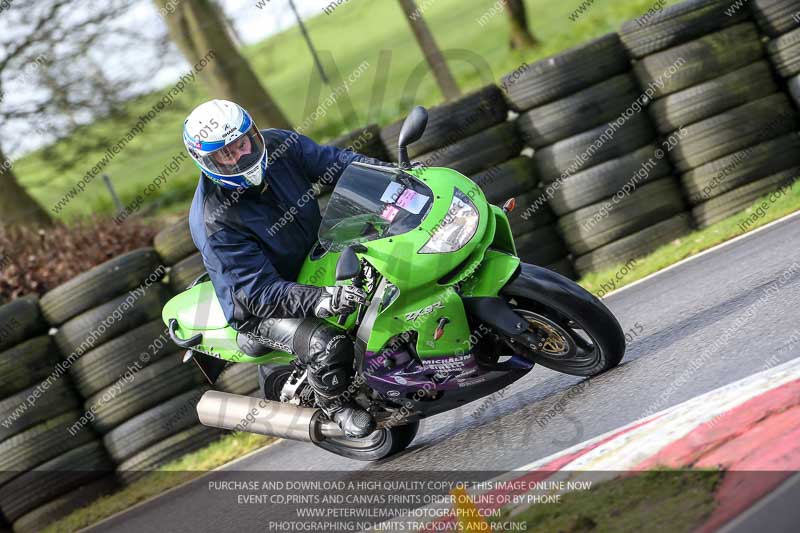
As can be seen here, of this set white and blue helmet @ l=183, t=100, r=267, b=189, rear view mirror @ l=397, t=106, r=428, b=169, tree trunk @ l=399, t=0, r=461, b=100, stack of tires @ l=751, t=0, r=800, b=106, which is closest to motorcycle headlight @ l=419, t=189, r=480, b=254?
rear view mirror @ l=397, t=106, r=428, b=169

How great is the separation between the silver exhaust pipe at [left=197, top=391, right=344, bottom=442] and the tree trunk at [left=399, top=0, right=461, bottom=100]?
24.1 feet

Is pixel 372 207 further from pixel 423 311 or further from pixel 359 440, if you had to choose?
pixel 359 440

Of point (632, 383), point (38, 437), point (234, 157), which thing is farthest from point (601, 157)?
point (38, 437)

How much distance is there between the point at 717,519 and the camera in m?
3.45

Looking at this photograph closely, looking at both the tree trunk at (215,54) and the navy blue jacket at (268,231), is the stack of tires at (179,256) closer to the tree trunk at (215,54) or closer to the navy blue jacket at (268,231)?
the navy blue jacket at (268,231)

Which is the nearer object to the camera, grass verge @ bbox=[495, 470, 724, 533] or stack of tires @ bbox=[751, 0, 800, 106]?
grass verge @ bbox=[495, 470, 724, 533]

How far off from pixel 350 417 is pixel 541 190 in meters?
4.25

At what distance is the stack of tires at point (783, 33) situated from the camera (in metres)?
9.12

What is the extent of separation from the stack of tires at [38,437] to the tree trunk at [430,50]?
622 centimetres

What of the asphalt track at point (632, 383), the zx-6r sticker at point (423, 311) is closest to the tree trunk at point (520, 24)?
the asphalt track at point (632, 383)

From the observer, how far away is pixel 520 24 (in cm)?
1786

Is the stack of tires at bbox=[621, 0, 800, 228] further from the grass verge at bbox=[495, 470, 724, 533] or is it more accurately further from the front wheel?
the grass verge at bbox=[495, 470, 724, 533]

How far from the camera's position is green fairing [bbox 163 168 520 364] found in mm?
5219

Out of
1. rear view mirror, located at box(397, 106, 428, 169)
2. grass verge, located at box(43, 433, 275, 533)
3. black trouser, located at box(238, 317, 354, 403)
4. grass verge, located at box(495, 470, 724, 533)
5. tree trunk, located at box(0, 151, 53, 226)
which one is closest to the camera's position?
grass verge, located at box(495, 470, 724, 533)
